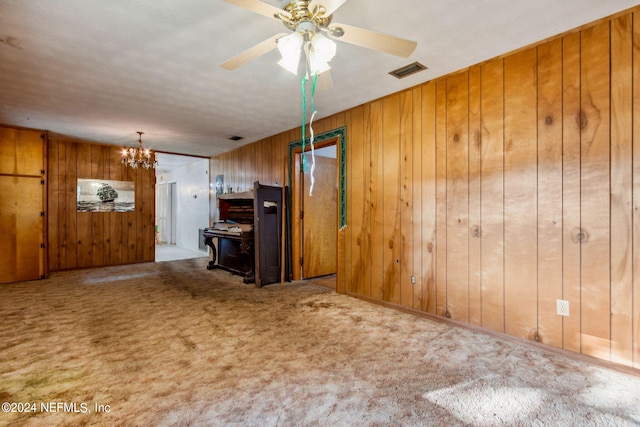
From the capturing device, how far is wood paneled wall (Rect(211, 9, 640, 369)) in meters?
2.10

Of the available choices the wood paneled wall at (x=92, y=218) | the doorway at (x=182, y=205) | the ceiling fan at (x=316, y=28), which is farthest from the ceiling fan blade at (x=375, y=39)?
the doorway at (x=182, y=205)

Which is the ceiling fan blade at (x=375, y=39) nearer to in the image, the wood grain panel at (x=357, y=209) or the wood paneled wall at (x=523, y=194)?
the wood paneled wall at (x=523, y=194)

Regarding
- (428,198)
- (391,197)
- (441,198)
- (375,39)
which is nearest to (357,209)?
(391,197)

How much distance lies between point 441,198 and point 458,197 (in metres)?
0.17

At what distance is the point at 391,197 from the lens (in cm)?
354

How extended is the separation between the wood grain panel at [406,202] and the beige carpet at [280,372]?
0.34 m

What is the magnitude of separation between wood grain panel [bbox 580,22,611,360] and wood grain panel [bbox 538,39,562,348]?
0.14 m

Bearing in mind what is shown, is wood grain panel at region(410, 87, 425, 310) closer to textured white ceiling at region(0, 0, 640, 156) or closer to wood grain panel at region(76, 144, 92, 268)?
textured white ceiling at region(0, 0, 640, 156)

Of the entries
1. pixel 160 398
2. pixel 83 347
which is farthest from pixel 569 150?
pixel 83 347

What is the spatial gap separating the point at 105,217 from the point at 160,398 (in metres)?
5.68

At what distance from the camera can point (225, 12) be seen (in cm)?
203

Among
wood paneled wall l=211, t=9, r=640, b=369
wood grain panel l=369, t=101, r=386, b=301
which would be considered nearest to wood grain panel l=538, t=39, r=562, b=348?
wood paneled wall l=211, t=9, r=640, b=369

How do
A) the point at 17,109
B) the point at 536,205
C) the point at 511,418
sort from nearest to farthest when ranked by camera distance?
the point at 511,418 → the point at 536,205 → the point at 17,109

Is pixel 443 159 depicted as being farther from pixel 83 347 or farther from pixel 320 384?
pixel 83 347
